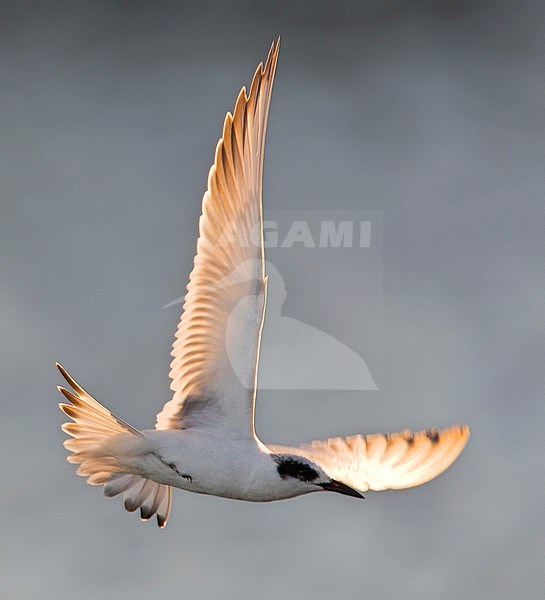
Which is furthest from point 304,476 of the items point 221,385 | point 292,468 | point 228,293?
point 228,293

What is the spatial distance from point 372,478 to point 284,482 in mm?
1328

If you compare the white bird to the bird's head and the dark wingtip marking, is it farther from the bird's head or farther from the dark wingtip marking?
the dark wingtip marking

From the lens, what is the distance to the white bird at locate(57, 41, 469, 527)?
23.9 ft

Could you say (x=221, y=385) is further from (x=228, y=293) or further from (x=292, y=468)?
(x=292, y=468)

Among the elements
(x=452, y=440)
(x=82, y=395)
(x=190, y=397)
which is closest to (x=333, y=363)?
(x=452, y=440)

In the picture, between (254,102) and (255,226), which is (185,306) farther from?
(254,102)

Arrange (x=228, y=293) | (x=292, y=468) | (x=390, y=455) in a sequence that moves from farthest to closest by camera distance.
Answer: (x=390, y=455)
(x=228, y=293)
(x=292, y=468)

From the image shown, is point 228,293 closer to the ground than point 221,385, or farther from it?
farther from it

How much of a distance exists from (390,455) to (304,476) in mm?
1516

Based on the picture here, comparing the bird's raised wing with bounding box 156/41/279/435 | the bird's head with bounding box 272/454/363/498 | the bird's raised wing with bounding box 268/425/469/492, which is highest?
the bird's raised wing with bounding box 156/41/279/435

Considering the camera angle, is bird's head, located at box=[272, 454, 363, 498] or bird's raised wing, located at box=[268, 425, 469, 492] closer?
bird's head, located at box=[272, 454, 363, 498]

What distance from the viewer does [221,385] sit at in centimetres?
759

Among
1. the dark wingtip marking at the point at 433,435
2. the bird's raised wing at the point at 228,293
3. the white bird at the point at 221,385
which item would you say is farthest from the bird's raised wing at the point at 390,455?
the bird's raised wing at the point at 228,293

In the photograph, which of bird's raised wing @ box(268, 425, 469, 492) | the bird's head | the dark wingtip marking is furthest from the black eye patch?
the dark wingtip marking
